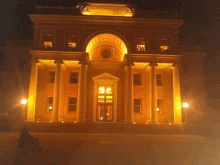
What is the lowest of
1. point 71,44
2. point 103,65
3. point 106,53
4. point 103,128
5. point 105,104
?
point 103,128

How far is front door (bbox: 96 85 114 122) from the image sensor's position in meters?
29.6

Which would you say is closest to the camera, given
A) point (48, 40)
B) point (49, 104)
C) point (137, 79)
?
point (48, 40)

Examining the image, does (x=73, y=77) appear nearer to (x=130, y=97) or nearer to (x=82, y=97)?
(x=82, y=97)

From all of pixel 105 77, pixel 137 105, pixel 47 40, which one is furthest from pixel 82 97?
pixel 47 40

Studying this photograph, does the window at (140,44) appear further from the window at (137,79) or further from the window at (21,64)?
the window at (21,64)

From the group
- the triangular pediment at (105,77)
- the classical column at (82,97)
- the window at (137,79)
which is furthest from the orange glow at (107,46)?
the classical column at (82,97)

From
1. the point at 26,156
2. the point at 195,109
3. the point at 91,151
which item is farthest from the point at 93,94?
the point at 26,156

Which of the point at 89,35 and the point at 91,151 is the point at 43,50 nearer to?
the point at 89,35

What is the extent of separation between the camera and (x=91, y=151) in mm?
11266

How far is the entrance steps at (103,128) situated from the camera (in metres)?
22.0

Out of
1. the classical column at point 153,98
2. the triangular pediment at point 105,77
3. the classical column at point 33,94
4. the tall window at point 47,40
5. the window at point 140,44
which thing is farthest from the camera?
the triangular pediment at point 105,77

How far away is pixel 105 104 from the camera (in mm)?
29719

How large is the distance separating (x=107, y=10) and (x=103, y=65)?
7.02 metres

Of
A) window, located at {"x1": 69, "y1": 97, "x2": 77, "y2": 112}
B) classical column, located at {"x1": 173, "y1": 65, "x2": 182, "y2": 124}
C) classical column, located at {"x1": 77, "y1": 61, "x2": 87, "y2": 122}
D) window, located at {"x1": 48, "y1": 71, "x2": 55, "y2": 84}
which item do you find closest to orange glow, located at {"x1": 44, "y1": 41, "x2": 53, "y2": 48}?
window, located at {"x1": 48, "y1": 71, "x2": 55, "y2": 84}
